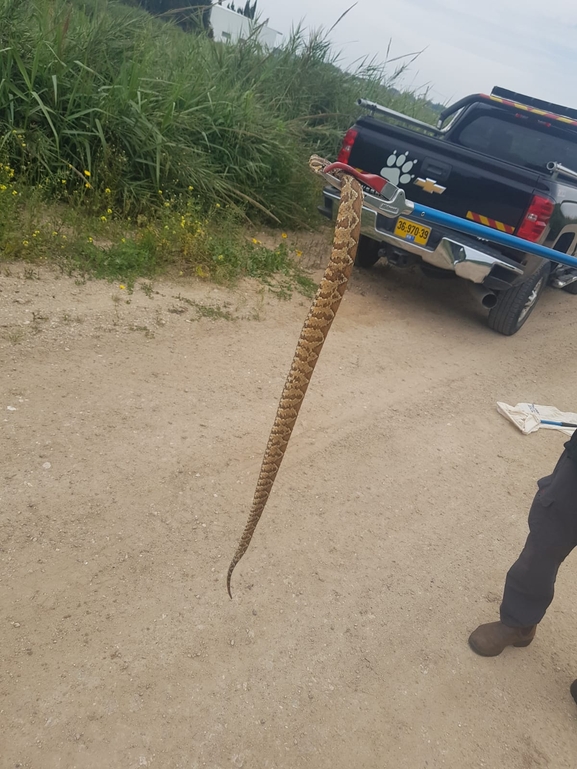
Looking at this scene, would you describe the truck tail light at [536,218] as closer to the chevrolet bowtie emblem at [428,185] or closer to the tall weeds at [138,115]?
the chevrolet bowtie emblem at [428,185]

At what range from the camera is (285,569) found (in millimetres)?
2795

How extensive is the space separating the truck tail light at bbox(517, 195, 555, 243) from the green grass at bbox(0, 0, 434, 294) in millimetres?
2168

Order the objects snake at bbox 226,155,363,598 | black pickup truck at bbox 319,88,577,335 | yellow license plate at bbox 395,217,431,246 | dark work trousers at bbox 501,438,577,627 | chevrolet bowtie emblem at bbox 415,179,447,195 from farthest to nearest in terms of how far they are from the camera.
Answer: yellow license plate at bbox 395,217,431,246 < black pickup truck at bbox 319,88,577,335 < chevrolet bowtie emblem at bbox 415,179,447,195 < dark work trousers at bbox 501,438,577,627 < snake at bbox 226,155,363,598

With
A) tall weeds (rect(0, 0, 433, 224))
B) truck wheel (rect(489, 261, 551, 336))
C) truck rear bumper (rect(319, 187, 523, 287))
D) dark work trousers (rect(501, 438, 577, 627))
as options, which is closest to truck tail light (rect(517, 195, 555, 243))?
truck rear bumper (rect(319, 187, 523, 287))

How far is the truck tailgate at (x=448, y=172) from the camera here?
17.9 feet

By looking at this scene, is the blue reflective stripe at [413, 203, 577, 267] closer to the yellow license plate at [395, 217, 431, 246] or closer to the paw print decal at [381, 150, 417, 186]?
the yellow license plate at [395, 217, 431, 246]

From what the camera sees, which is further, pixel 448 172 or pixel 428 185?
pixel 448 172

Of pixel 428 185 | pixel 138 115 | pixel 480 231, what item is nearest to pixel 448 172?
pixel 428 185

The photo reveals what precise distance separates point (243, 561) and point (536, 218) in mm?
4315

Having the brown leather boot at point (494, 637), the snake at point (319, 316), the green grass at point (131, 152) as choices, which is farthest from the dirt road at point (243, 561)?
the green grass at point (131, 152)

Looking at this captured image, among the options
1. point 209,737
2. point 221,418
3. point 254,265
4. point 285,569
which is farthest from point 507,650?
point 254,265

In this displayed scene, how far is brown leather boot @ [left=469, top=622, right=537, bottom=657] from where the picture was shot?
2.64 meters

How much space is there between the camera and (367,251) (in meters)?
7.13

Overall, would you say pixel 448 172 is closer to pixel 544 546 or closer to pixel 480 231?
pixel 480 231
